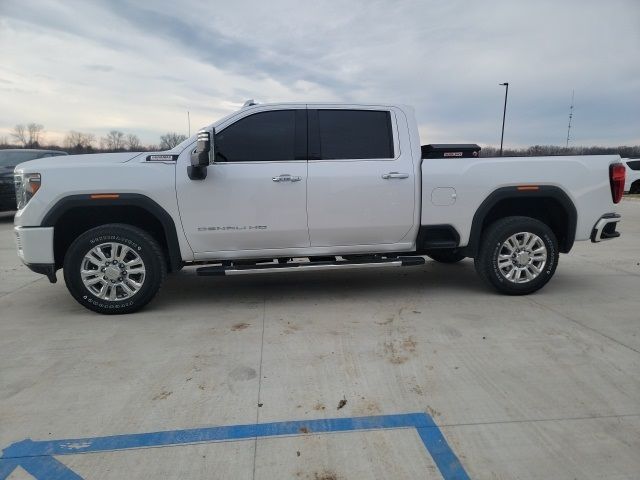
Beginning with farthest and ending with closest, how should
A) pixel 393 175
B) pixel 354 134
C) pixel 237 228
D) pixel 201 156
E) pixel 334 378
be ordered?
pixel 354 134 → pixel 393 175 → pixel 237 228 → pixel 201 156 → pixel 334 378

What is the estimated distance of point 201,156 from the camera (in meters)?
4.14

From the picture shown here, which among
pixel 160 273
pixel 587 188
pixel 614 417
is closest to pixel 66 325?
pixel 160 273

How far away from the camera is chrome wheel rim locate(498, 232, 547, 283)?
4863 millimetres

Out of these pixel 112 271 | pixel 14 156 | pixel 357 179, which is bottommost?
pixel 112 271

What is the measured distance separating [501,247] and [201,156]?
3215mm

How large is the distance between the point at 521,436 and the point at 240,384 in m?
1.77

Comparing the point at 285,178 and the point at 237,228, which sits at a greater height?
the point at 285,178

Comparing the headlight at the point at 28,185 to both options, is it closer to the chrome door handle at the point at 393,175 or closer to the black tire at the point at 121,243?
the black tire at the point at 121,243

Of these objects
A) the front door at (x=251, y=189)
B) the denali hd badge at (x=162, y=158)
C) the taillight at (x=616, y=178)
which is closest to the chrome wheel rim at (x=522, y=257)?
the taillight at (x=616, y=178)

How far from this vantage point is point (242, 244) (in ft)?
15.0

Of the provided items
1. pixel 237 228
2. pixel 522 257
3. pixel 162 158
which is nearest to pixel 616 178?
pixel 522 257

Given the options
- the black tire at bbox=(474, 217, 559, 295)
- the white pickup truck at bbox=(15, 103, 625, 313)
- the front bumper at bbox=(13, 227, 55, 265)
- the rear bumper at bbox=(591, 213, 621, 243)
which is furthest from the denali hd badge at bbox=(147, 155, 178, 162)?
the rear bumper at bbox=(591, 213, 621, 243)

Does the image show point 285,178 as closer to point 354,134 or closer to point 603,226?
point 354,134

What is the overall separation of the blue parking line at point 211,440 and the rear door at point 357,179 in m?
2.28
